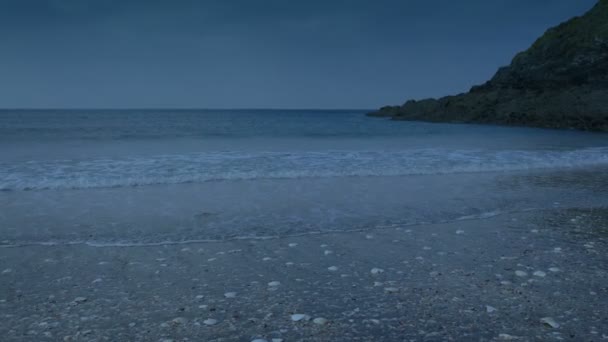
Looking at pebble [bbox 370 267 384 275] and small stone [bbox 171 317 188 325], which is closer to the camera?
small stone [bbox 171 317 188 325]

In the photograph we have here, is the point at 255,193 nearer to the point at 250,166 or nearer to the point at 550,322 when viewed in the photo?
the point at 250,166

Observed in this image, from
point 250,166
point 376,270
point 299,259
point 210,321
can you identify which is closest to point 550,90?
point 250,166

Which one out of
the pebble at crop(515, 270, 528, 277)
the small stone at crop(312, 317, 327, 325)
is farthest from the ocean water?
the small stone at crop(312, 317, 327, 325)

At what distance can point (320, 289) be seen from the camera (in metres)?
5.34

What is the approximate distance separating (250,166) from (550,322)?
1305cm

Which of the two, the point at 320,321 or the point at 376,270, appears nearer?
the point at 320,321

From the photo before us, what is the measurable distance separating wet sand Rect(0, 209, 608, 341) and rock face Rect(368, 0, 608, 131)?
43.2m

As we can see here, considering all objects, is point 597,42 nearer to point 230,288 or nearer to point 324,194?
point 324,194

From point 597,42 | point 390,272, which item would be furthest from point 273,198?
point 597,42

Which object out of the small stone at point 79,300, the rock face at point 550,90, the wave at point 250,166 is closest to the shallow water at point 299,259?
the small stone at point 79,300

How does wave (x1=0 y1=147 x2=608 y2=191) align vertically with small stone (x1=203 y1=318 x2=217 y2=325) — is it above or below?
above

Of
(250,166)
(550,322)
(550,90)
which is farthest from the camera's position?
(550,90)

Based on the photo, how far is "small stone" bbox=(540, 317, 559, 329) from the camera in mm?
4352

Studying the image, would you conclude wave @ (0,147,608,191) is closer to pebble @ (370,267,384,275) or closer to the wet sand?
the wet sand
